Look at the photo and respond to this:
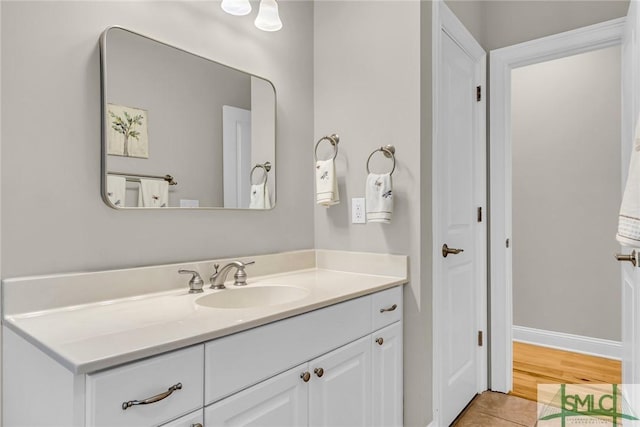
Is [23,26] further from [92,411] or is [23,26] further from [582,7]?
[582,7]

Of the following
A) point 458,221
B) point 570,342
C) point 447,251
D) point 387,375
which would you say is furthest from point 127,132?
point 570,342

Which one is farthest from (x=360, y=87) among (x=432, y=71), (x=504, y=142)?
(x=504, y=142)

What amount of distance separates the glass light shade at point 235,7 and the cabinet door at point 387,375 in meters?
1.43

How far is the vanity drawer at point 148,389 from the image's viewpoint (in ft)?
2.64

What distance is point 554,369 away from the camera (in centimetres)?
275

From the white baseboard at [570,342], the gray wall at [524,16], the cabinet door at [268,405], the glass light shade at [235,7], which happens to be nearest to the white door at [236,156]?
the glass light shade at [235,7]

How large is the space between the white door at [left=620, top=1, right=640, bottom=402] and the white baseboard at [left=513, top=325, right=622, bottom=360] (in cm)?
121

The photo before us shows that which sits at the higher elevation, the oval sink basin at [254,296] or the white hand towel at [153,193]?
the white hand towel at [153,193]

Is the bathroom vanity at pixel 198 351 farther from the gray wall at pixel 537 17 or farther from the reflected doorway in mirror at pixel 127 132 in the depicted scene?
the gray wall at pixel 537 17

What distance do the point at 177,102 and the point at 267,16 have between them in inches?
Answer: 21.5

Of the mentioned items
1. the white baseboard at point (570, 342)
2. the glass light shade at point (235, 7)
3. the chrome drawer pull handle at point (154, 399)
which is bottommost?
the white baseboard at point (570, 342)

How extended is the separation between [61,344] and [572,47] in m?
2.70

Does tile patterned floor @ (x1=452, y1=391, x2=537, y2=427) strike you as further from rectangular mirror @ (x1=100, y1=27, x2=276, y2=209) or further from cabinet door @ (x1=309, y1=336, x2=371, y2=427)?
rectangular mirror @ (x1=100, y1=27, x2=276, y2=209)

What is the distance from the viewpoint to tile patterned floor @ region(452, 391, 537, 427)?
2070 mm
